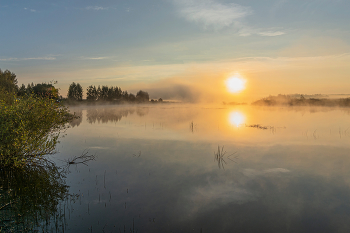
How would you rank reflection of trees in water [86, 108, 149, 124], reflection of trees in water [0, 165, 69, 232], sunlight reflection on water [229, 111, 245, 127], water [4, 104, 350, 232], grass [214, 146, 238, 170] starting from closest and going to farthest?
reflection of trees in water [0, 165, 69, 232] < water [4, 104, 350, 232] < grass [214, 146, 238, 170] < sunlight reflection on water [229, 111, 245, 127] < reflection of trees in water [86, 108, 149, 124]

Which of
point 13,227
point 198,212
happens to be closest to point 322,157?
point 198,212

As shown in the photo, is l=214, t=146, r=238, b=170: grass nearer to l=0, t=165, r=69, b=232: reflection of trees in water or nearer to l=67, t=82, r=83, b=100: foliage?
l=0, t=165, r=69, b=232: reflection of trees in water

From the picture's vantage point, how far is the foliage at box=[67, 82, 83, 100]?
184250 mm

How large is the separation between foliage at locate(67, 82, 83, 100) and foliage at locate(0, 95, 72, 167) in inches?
6932

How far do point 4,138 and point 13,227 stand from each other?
35.7ft

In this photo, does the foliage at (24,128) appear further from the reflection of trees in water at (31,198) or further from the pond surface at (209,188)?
the pond surface at (209,188)

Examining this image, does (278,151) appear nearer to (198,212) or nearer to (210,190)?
(210,190)

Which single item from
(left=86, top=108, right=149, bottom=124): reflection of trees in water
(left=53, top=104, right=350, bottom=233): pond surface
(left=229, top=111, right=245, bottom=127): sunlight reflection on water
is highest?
(left=86, top=108, right=149, bottom=124): reflection of trees in water

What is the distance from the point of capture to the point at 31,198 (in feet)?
51.5

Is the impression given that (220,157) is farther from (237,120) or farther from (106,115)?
(106,115)

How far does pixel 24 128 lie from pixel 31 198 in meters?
7.35

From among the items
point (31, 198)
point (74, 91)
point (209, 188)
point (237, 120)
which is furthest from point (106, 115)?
point (74, 91)

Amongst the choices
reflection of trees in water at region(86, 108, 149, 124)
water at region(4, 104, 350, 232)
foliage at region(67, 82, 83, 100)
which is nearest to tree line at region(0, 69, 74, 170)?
water at region(4, 104, 350, 232)

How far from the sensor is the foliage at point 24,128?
63.4ft
